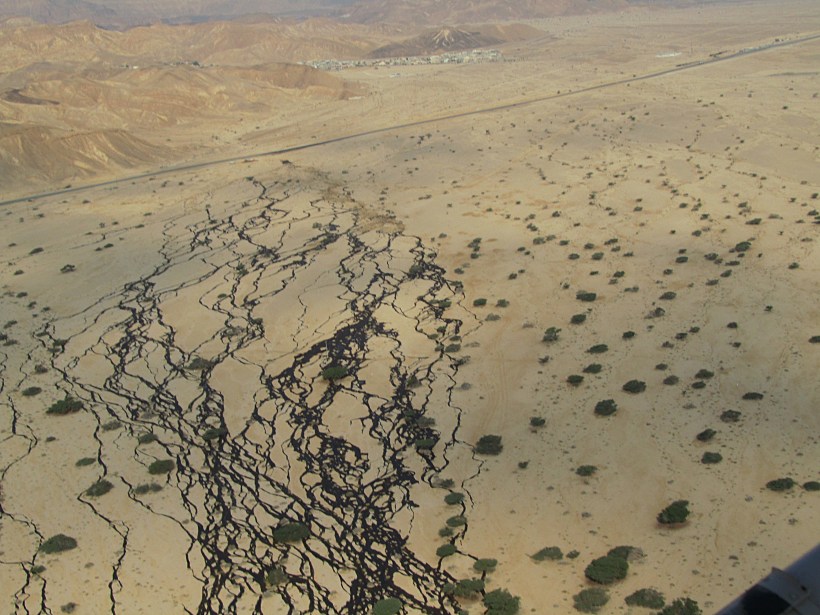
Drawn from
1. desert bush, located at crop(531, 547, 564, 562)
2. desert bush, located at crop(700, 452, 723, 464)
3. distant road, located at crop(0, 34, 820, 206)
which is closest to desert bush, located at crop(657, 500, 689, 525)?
desert bush, located at crop(700, 452, 723, 464)

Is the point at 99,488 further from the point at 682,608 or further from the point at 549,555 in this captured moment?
the point at 682,608

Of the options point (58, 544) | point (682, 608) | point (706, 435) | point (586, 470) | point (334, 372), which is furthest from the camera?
point (334, 372)

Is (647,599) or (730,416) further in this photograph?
(730,416)

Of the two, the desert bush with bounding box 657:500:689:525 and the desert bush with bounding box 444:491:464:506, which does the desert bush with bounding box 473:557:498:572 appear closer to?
the desert bush with bounding box 444:491:464:506

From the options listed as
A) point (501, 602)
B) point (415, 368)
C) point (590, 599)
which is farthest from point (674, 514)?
point (415, 368)

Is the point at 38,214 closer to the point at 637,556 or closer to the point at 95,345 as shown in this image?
the point at 95,345

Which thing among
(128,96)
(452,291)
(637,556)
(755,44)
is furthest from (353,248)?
(755,44)
